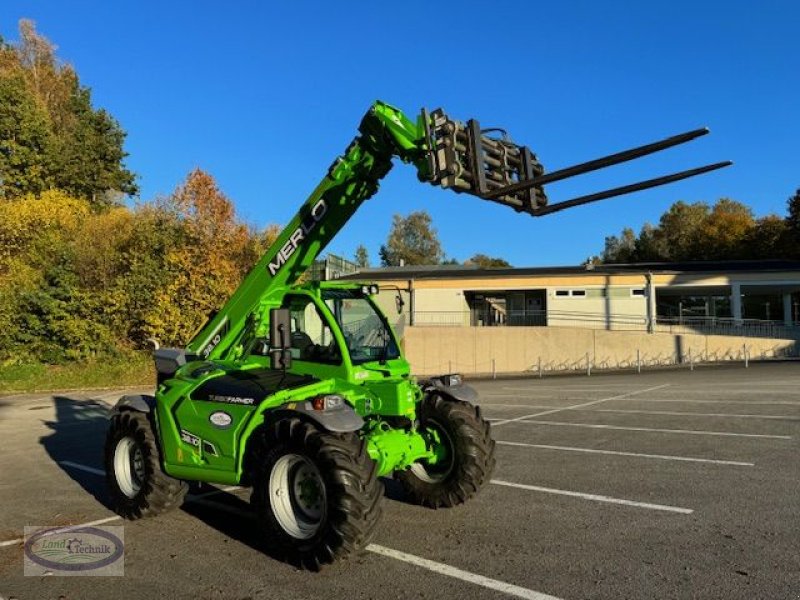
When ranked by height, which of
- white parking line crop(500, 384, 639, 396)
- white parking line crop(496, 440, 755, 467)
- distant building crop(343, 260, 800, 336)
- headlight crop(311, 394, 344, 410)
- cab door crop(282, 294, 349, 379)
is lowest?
white parking line crop(496, 440, 755, 467)

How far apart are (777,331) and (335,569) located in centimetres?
3603

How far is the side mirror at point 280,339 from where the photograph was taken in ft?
17.7

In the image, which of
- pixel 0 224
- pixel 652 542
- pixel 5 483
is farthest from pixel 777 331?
pixel 0 224

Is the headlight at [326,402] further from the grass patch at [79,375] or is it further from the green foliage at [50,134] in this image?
the green foliage at [50,134]

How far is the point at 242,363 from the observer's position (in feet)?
22.1

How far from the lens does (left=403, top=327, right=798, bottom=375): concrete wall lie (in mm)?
31141

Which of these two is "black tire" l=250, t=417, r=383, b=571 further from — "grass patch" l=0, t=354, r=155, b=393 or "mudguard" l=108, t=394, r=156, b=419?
"grass patch" l=0, t=354, r=155, b=393

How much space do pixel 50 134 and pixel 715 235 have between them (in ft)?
191

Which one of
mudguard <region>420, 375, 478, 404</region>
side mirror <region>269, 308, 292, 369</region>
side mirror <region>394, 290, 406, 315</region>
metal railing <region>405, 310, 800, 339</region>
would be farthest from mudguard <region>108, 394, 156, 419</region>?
metal railing <region>405, 310, 800, 339</region>

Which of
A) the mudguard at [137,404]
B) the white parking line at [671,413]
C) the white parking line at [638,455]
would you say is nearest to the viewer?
the mudguard at [137,404]

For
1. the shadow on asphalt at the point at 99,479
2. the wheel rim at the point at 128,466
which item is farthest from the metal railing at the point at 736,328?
the wheel rim at the point at 128,466

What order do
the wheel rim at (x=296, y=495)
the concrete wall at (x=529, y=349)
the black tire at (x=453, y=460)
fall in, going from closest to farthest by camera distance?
the wheel rim at (x=296, y=495) < the black tire at (x=453, y=460) < the concrete wall at (x=529, y=349)

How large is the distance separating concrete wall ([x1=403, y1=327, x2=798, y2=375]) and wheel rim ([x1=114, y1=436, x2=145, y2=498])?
24.3 metres

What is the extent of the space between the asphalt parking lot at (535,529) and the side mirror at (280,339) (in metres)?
1.64
